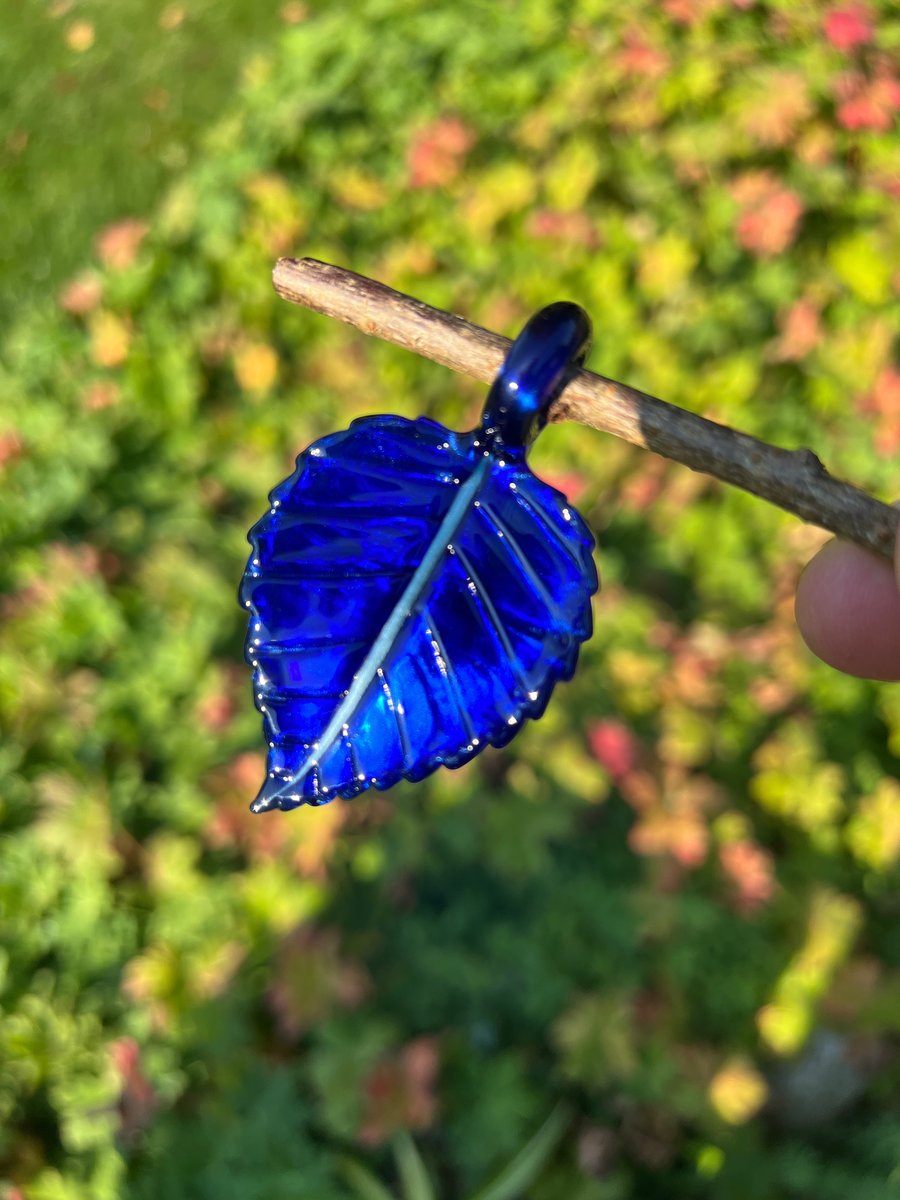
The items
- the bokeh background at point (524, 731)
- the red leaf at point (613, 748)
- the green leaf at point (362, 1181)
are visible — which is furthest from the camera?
the red leaf at point (613, 748)

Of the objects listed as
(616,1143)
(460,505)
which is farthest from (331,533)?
(616,1143)

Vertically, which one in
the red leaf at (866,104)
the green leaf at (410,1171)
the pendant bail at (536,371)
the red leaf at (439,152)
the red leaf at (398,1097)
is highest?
the red leaf at (866,104)

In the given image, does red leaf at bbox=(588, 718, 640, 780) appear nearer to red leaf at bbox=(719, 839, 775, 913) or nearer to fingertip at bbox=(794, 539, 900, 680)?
red leaf at bbox=(719, 839, 775, 913)

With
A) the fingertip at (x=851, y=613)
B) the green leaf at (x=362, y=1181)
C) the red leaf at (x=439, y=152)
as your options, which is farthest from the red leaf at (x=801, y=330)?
the green leaf at (x=362, y=1181)

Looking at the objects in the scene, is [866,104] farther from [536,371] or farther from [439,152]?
[536,371]

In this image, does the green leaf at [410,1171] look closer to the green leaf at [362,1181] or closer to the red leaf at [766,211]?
the green leaf at [362,1181]

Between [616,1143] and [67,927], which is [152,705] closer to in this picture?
[67,927]

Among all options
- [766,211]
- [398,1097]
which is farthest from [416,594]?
[766,211]
